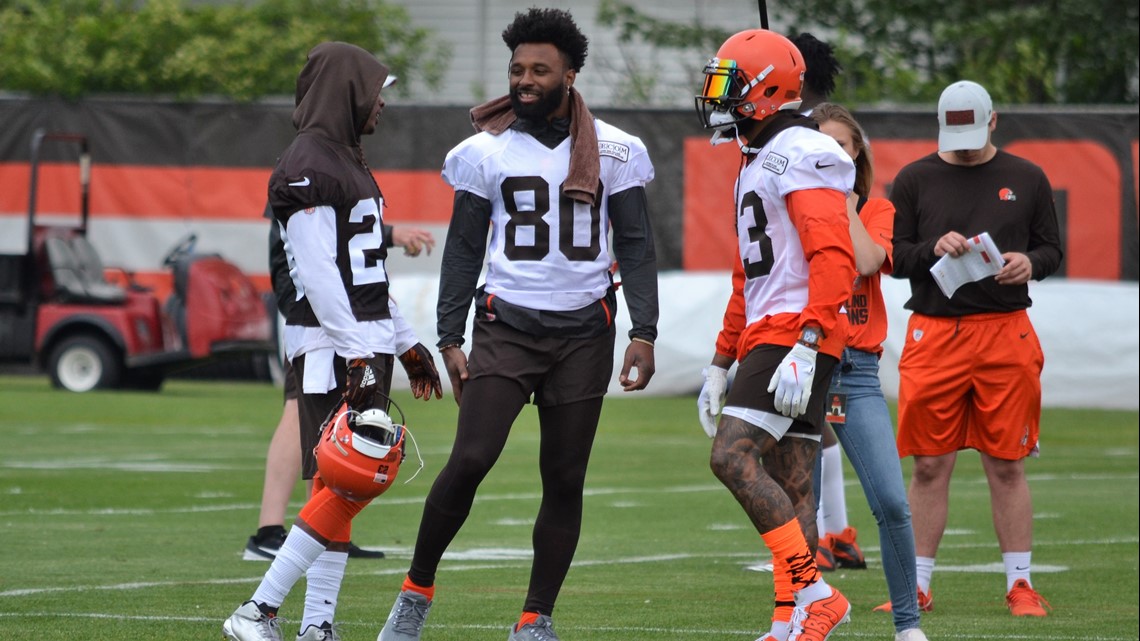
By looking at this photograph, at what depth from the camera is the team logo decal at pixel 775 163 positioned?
598cm

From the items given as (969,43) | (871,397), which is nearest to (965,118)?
(871,397)

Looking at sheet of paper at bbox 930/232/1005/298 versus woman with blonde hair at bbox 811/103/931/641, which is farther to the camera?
sheet of paper at bbox 930/232/1005/298

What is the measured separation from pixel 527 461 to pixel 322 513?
8.70m

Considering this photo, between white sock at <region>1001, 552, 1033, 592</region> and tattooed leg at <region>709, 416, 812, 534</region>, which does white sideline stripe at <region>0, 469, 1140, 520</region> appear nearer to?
white sock at <region>1001, 552, 1033, 592</region>

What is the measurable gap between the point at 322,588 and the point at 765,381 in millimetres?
1668

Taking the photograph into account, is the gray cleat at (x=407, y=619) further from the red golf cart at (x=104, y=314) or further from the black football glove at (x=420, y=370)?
the red golf cart at (x=104, y=314)

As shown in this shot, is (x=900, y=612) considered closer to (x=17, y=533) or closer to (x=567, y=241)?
(x=567, y=241)

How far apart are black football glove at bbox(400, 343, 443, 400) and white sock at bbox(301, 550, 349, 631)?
2.33ft

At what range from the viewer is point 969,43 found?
1000 inches

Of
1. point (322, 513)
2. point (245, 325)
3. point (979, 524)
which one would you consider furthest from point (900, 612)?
point (245, 325)

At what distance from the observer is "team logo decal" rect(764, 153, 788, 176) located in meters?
5.98

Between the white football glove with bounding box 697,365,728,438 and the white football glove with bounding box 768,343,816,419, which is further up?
the white football glove with bounding box 768,343,816,419

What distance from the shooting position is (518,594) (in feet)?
26.0

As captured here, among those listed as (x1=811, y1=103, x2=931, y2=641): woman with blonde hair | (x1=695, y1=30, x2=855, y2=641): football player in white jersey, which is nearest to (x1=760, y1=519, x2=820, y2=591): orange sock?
(x1=695, y1=30, x2=855, y2=641): football player in white jersey
